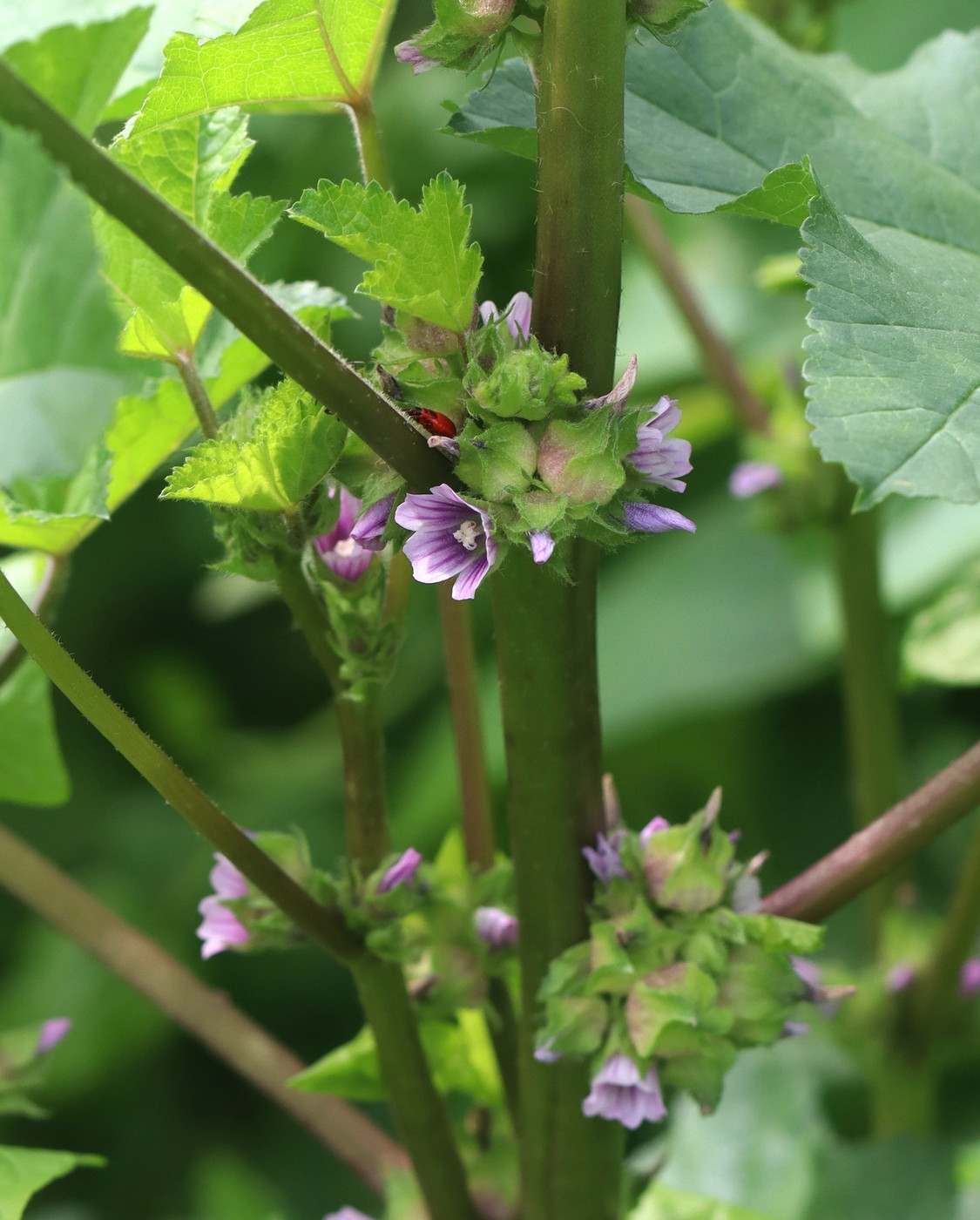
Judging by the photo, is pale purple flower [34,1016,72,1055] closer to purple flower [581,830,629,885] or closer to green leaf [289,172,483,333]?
purple flower [581,830,629,885]

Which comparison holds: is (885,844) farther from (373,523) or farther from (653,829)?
(373,523)

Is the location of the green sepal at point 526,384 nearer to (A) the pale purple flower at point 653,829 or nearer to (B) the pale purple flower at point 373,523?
(B) the pale purple flower at point 373,523

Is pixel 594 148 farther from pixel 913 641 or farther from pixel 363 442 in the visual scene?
pixel 913 641

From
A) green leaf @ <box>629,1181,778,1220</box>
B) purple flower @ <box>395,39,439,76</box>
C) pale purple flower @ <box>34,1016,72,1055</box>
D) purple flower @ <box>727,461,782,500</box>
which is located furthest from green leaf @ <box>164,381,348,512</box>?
purple flower @ <box>727,461,782,500</box>

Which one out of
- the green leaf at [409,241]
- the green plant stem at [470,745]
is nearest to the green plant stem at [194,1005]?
the green plant stem at [470,745]

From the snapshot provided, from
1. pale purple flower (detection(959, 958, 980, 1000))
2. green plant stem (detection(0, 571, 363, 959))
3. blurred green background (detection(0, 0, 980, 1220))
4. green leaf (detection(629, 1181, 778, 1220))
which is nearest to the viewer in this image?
green plant stem (detection(0, 571, 363, 959))

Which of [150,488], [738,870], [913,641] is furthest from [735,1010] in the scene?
[150,488]

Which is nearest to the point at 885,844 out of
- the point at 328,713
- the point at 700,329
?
the point at 700,329
